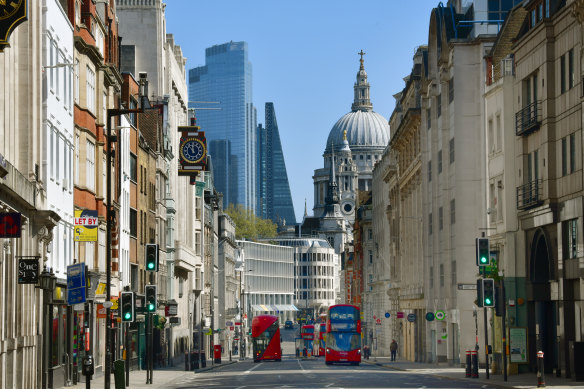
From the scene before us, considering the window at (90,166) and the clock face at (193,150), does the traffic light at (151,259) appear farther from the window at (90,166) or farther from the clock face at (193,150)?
the clock face at (193,150)

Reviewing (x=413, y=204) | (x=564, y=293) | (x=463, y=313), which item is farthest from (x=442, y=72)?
(x=564, y=293)

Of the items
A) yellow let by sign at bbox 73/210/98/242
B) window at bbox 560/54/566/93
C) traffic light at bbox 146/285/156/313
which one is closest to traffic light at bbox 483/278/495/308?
window at bbox 560/54/566/93

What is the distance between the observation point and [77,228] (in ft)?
144

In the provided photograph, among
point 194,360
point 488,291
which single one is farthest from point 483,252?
point 194,360

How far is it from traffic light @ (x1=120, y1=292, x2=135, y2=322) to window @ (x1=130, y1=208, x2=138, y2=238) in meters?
30.5

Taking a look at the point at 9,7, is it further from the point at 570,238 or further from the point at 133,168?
the point at 133,168

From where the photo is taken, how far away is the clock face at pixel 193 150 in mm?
71875

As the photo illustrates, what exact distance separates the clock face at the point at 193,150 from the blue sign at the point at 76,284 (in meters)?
36.1

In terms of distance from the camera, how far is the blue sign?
35.6m

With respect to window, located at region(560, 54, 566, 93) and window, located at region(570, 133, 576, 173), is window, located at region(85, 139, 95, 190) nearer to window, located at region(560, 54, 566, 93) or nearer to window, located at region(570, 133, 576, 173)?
window, located at region(560, 54, 566, 93)

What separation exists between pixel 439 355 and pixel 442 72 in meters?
18.2

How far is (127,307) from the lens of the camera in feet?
132

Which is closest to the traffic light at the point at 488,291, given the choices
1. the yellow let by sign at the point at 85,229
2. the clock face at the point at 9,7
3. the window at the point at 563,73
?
the window at the point at 563,73

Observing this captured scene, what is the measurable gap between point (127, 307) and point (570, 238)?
17.7 meters
